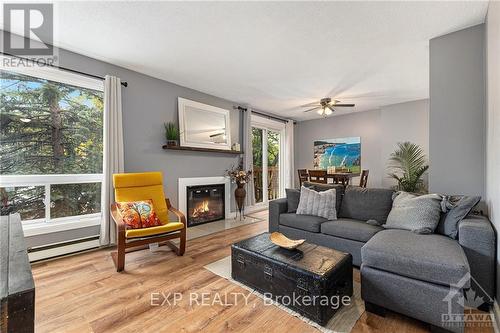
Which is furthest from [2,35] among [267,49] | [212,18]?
[267,49]

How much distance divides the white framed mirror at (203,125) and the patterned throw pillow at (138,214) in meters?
1.41

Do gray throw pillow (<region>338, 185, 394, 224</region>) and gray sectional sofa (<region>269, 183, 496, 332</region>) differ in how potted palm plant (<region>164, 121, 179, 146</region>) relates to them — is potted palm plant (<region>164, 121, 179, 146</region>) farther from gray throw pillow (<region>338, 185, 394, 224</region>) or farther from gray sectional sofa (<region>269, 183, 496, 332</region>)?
gray sectional sofa (<region>269, 183, 496, 332</region>)

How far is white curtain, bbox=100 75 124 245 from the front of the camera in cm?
294

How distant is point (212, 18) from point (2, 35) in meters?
2.29

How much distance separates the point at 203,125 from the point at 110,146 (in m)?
1.64

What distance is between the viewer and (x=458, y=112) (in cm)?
234

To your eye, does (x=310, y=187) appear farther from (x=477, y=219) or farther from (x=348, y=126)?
(x=348, y=126)

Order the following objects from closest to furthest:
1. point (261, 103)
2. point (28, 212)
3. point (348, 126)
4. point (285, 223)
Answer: point (28, 212), point (285, 223), point (261, 103), point (348, 126)

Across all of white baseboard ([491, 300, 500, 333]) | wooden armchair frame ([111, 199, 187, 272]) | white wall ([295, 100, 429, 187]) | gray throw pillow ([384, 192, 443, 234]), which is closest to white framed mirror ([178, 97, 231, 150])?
wooden armchair frame ([111, 199, 187, 272])

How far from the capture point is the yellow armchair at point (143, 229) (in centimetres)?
235

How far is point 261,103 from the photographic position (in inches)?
197

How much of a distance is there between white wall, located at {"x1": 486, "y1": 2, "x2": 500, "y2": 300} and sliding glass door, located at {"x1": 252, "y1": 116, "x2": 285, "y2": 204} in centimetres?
399

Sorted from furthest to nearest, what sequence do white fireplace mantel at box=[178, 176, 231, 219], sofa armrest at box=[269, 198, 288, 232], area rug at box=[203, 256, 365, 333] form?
1. white fireplace mantel at box=[178, 176, 231, 219]
2. sofa armrest at box=[269, 198, 288, 232]
3. area rug at box=[203, 256, 365, 333]

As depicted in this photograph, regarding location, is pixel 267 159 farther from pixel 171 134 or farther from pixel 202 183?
pixel 171 134
